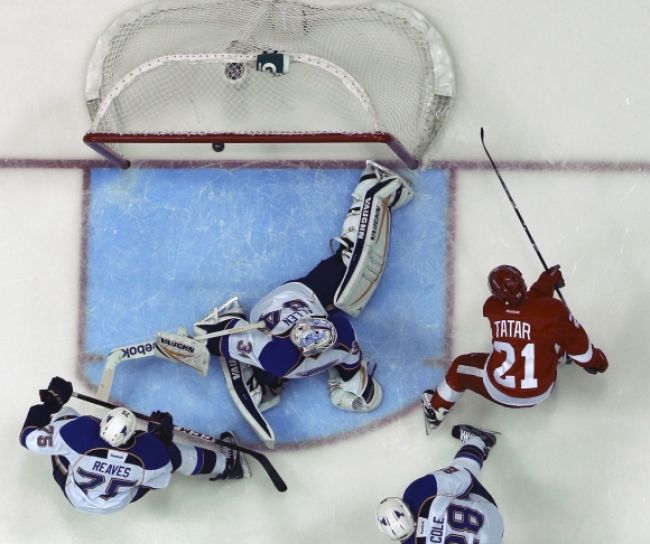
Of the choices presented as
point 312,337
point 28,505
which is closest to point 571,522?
point 312,337

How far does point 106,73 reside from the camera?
4660mm

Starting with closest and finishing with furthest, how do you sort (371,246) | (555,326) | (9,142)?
(555,326)
(371,246)
(9,142)

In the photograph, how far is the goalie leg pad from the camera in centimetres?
444

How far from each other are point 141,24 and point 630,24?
2430mm

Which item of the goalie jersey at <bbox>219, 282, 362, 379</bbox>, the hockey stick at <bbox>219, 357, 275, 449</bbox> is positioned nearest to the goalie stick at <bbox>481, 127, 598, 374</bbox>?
the goalie jersey at <bbox>219, 282, 362, 379</bbox>

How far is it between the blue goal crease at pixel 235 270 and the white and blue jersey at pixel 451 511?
0.66m

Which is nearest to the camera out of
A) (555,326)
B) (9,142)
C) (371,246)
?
(555,326)

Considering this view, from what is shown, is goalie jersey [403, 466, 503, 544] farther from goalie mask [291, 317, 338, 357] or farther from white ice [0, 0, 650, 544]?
goalie mask [291, 317, 338, 357]

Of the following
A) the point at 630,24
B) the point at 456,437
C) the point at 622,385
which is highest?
the point at 630,24

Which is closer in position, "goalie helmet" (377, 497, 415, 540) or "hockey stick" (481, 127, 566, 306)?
"goalie helmet" (377, 497, 415, 540)

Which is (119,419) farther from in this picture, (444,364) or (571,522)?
(571,522)

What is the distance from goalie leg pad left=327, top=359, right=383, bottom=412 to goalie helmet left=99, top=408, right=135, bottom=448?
1032 millimetres

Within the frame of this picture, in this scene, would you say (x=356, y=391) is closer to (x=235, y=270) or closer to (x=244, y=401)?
(x=244, y=401)

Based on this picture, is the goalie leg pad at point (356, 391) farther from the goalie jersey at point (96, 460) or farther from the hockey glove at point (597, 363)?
the hockey glove at point (597, 363)
